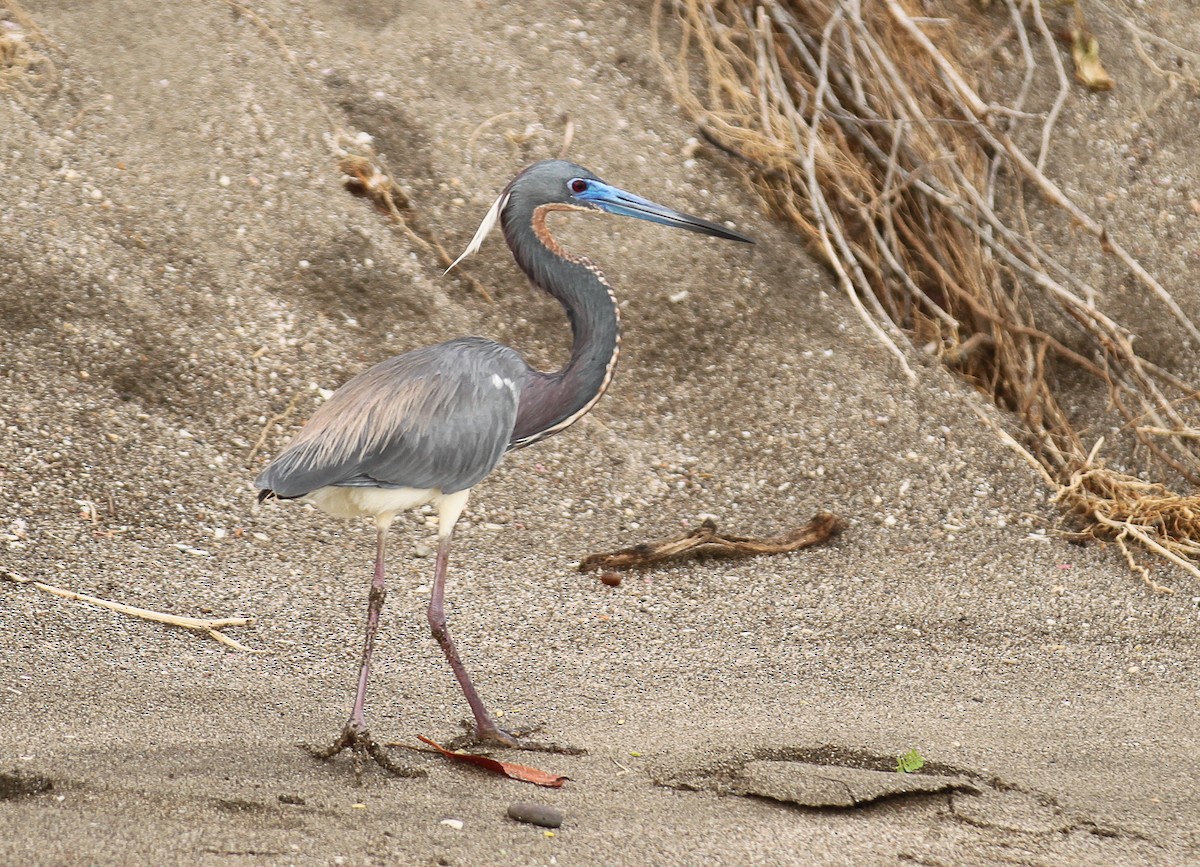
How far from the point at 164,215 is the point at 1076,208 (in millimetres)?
4693

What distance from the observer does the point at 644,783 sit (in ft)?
11.9

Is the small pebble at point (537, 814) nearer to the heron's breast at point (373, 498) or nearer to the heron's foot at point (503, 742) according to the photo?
the heron's foot at point (503, 742)

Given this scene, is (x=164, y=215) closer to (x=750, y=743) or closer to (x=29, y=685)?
(x=29, y=685)

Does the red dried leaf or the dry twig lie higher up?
the red dried leaf

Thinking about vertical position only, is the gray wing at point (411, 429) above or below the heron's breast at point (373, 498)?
above

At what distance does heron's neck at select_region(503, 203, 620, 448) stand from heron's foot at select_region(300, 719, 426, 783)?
1057 millimetres

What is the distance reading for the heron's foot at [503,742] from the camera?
3.88 m

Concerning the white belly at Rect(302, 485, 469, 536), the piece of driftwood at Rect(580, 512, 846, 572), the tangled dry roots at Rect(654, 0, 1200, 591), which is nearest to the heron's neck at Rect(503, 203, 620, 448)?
the white belly at Rect(302, 485, 469, 536)

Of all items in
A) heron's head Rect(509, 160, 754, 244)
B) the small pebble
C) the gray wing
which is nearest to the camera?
the small pebble

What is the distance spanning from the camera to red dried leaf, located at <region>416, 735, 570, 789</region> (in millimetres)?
3582

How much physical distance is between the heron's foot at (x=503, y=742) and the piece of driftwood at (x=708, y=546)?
1.36 meters

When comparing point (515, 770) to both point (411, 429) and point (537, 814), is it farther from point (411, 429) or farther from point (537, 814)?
point (411, 429)

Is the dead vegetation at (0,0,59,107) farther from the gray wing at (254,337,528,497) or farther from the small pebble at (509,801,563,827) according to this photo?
the small pebble at (509,801,563,827)

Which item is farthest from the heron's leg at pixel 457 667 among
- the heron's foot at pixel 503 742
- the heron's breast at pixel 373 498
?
the heron's breast at pixel 373 498
